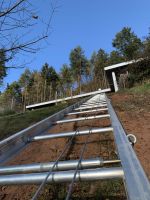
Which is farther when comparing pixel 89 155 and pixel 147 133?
pixel 147 133

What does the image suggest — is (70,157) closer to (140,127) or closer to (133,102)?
(140,127)

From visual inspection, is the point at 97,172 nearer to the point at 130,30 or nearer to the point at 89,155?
the point at 89,155

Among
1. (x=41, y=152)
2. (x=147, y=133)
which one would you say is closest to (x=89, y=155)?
(x=41, y=152)

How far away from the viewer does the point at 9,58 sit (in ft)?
14.8

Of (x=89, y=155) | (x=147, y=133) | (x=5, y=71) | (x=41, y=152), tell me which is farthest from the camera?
(x=5, y=71)

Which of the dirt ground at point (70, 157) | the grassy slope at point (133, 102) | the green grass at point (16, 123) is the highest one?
the grassy slope at point (133, 102)

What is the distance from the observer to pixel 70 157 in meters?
3.19

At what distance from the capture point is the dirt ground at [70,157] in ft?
7.83

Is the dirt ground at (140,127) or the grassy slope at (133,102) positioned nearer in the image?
the dirt ground at (140,127)

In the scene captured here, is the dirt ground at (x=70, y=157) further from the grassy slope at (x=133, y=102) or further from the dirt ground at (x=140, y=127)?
the grassy slope at (x=133, y=102)

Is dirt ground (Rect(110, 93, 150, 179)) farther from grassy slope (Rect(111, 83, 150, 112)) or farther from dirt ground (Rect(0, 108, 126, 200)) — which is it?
dirt ground (Rect(0, 108, 126, 200))

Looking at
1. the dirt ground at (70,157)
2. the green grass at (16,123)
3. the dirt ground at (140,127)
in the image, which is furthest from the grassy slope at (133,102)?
the green grass at (16,123)

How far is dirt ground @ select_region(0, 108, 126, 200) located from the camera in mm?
2386

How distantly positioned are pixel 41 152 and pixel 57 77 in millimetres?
45030
